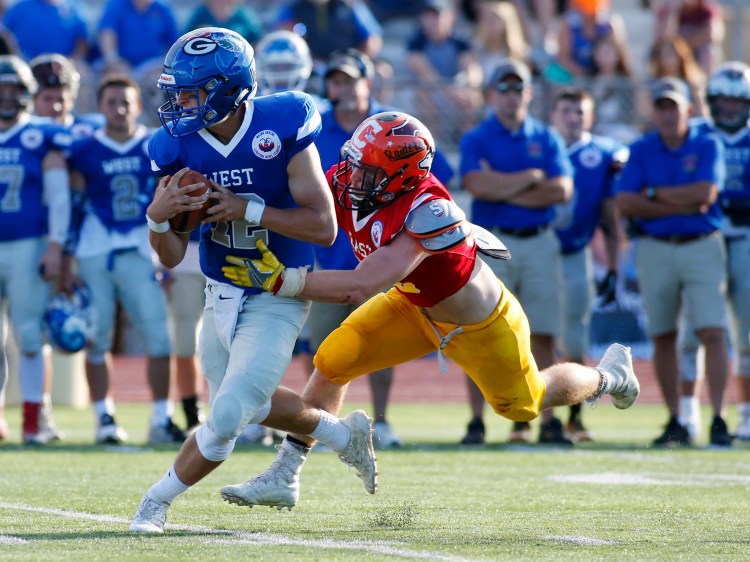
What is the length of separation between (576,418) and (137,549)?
4487 millimetres

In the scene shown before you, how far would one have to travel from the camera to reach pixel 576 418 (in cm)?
802

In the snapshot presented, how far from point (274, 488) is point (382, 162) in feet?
3.99

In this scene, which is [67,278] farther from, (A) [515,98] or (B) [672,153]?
(B) [672,153]

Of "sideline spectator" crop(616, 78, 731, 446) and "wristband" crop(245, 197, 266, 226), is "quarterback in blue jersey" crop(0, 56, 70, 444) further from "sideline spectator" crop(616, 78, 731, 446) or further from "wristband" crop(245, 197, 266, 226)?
"wristband" crop(245, 197, 266, 226)

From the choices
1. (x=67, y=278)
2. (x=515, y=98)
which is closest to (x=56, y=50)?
(x=67, y=278)

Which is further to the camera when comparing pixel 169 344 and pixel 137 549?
pixel 169 344

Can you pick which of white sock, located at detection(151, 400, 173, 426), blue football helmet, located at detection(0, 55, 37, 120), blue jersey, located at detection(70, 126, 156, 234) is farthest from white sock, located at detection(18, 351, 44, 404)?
blue football helmet, located at detection(0, 55, 37, 120)

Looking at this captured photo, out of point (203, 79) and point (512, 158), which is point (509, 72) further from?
point (203, 79)

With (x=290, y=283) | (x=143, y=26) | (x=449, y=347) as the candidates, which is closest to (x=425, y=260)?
(x=449, y=347)

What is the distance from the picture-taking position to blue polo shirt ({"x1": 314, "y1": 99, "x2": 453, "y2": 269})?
7016 millimetres

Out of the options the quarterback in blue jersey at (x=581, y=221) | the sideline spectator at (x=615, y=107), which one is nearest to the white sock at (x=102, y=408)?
the quarterback in blue jersey at (x=581, y=221)

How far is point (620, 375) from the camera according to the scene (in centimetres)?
552

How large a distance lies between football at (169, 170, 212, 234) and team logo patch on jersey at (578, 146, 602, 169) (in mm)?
4364

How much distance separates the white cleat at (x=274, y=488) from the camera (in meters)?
4.60
